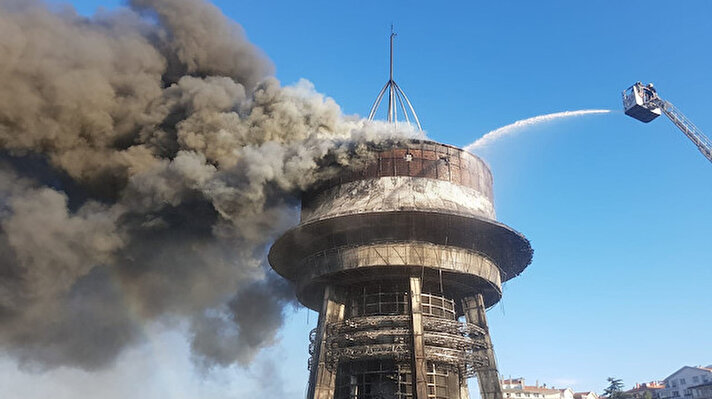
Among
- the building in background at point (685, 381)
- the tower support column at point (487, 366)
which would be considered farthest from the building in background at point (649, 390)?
the tower support column at point (487, 366)

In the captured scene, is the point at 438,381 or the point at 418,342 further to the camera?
the point at 438,381

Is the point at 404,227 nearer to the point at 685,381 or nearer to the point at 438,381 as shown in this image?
the point at 438,381

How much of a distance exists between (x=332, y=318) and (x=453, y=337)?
20.8ft

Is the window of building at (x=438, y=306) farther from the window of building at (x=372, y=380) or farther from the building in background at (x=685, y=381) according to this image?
the building in background at (x=685, y=381)

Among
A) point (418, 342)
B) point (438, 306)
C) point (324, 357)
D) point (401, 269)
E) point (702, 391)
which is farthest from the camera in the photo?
point (702, 391)

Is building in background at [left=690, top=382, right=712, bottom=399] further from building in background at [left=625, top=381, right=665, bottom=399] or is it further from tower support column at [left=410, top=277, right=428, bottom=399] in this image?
tower support column at [left=410, top=277, right=428, bottom=399]

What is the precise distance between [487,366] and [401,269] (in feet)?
22.1

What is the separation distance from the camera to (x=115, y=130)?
28828 millimetres

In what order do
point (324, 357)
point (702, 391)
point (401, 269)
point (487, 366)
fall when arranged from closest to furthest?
point (324, 357) < point (401, 269) < point (487, 366) < point (702, 391)

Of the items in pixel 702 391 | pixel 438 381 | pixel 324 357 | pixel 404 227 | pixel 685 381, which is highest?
pixel 685 381

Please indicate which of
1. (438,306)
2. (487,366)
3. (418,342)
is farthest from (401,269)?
(487,366)

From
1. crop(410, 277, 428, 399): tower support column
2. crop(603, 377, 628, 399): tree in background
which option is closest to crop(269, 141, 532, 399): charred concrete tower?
crop(410, 277, 428, 399): tower support column

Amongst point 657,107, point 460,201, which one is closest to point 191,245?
point 460,201

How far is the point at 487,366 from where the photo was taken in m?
29.1
